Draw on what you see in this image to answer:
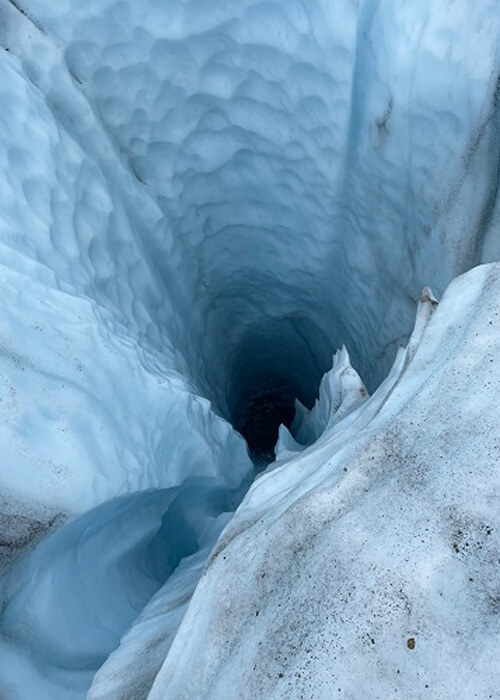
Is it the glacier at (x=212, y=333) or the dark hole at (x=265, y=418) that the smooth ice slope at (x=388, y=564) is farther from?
the dark hole at (x=265, y=418)

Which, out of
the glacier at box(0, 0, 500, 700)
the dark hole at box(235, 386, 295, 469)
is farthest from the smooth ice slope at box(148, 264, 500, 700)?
the dark hole at box(235, 386, 295, 469)

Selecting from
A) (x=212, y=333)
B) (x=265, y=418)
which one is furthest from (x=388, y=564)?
(x=265, y=418)

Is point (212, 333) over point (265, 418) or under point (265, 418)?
over

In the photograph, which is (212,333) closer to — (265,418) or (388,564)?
(265,418)

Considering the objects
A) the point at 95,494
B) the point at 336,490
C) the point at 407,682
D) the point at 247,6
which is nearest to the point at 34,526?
the point at 95,494

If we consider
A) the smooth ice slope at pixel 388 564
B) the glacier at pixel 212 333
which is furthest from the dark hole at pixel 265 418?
the smooth ice slope at pixel 388 564

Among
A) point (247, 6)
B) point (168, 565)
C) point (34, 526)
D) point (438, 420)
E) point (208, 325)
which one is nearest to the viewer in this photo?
point (438, 420)

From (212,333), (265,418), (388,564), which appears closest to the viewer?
(388,564)

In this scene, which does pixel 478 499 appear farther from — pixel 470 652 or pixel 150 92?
pixel 150 92
